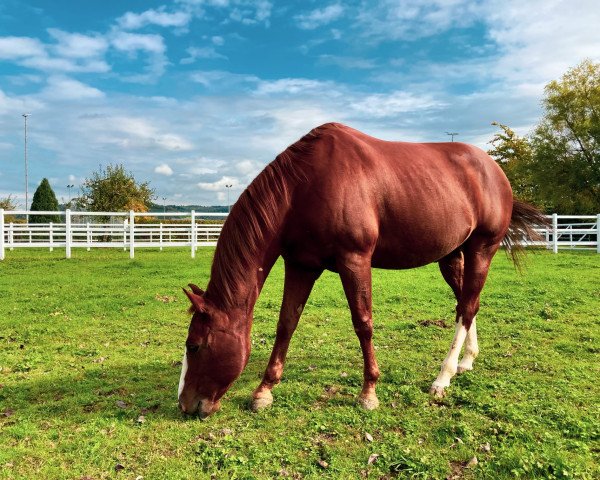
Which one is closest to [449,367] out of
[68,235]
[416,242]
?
[416,242]

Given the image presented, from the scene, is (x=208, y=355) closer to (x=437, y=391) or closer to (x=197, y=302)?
(x=197, y=302)

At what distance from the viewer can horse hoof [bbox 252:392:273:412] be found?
390 cm

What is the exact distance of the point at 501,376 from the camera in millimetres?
4707

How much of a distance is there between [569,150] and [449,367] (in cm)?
3593

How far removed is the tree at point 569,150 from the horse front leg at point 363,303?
34784 mm

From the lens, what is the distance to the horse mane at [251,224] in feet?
11.9

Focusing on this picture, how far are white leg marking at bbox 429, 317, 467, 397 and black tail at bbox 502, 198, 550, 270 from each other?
1.51 m

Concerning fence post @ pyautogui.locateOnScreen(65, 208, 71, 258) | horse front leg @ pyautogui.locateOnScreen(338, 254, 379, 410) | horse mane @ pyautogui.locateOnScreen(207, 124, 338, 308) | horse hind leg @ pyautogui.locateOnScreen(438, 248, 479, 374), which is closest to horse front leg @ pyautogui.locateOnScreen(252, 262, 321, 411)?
horse front leg @ pyautogui.locateOnScreen(338, 254, 379, 410)

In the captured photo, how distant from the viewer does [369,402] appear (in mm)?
3898

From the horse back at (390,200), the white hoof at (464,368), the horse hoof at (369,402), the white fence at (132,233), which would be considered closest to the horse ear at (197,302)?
the horse back at (390,200)

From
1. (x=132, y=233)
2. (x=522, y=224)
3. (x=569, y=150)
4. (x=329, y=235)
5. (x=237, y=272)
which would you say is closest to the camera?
(x=237, y=272)

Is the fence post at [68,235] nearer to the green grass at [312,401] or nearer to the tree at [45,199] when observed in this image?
the green grass at [312,401]

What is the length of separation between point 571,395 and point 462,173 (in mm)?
2267

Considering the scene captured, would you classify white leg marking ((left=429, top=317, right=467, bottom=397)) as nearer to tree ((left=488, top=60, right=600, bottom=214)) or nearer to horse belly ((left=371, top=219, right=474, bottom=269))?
horse belly ((left=371, top=219, right=474, bottom=269))
